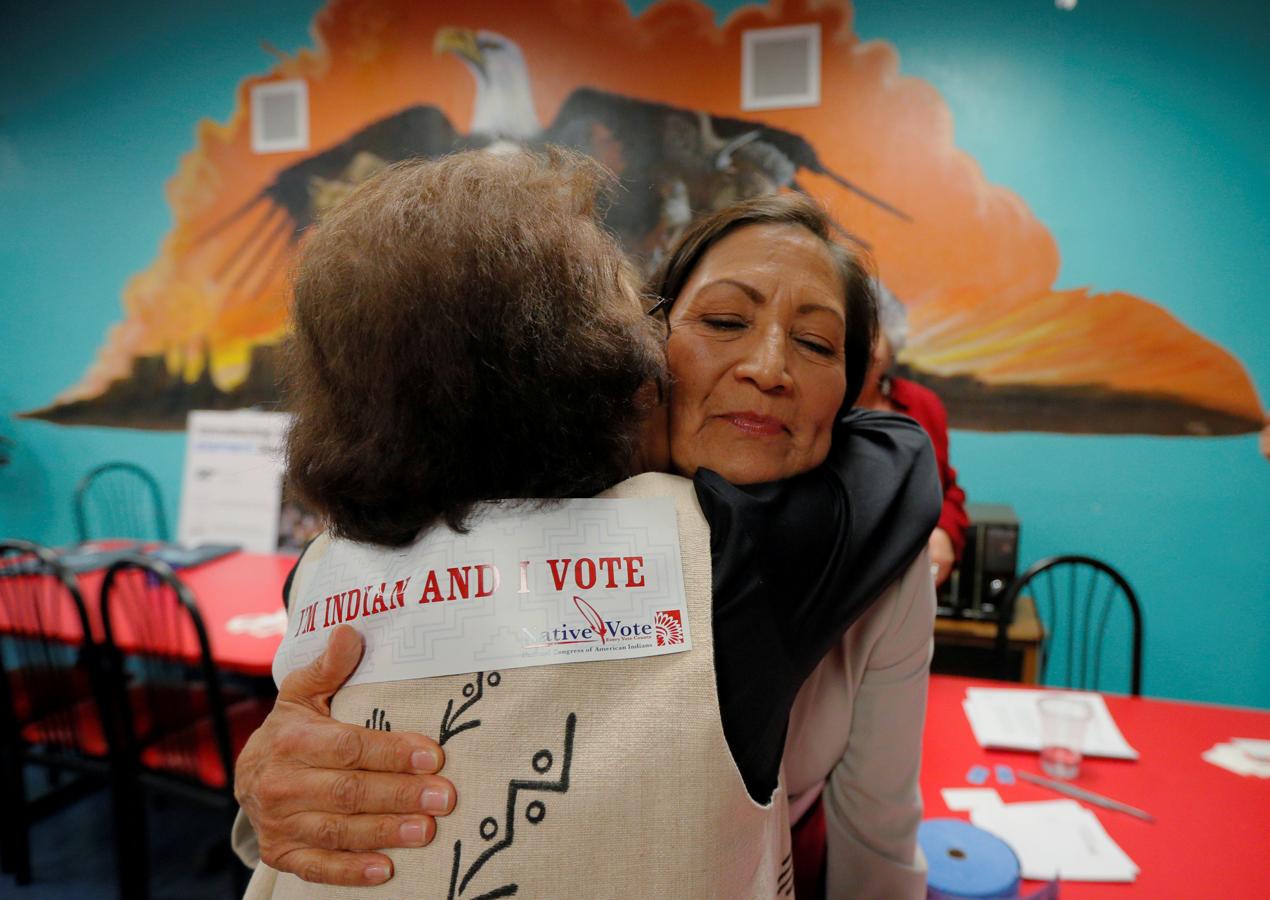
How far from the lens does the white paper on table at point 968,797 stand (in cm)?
147

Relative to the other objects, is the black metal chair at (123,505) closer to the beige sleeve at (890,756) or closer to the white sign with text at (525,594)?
the white sign with text at (525,594)

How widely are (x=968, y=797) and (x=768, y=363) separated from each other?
111 centimetres

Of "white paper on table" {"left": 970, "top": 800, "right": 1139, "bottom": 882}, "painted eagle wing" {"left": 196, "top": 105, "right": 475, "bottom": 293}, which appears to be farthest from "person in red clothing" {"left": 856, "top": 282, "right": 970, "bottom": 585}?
"painted eagle wing" {"left": 196, "top": 105, "right": 475, "bottom": 293}

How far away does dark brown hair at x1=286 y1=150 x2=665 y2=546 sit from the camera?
0.68 meters

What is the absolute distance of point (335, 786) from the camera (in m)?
0.73

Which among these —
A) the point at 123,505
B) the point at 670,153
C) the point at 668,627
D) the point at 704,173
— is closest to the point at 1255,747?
the point at 668,627

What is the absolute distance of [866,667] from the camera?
99 cm

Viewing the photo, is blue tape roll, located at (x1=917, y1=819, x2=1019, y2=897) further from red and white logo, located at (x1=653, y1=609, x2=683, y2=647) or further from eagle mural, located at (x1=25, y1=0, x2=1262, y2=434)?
eagle mural, located at (x1=25, y1=0, x2=1262, y2=434)

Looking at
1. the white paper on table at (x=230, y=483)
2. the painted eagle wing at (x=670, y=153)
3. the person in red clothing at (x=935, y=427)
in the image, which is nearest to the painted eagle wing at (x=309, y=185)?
the painted eagle wing at (x=670, y=153)

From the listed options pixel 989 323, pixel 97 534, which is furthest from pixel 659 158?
pixel 97 534

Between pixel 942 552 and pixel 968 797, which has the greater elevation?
pixel 942 552

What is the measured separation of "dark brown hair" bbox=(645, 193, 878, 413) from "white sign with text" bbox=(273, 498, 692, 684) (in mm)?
417

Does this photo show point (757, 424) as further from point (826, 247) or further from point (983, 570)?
point (983, 570)

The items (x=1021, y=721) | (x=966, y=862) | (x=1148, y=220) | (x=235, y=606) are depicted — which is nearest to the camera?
(x=966, y=862)
